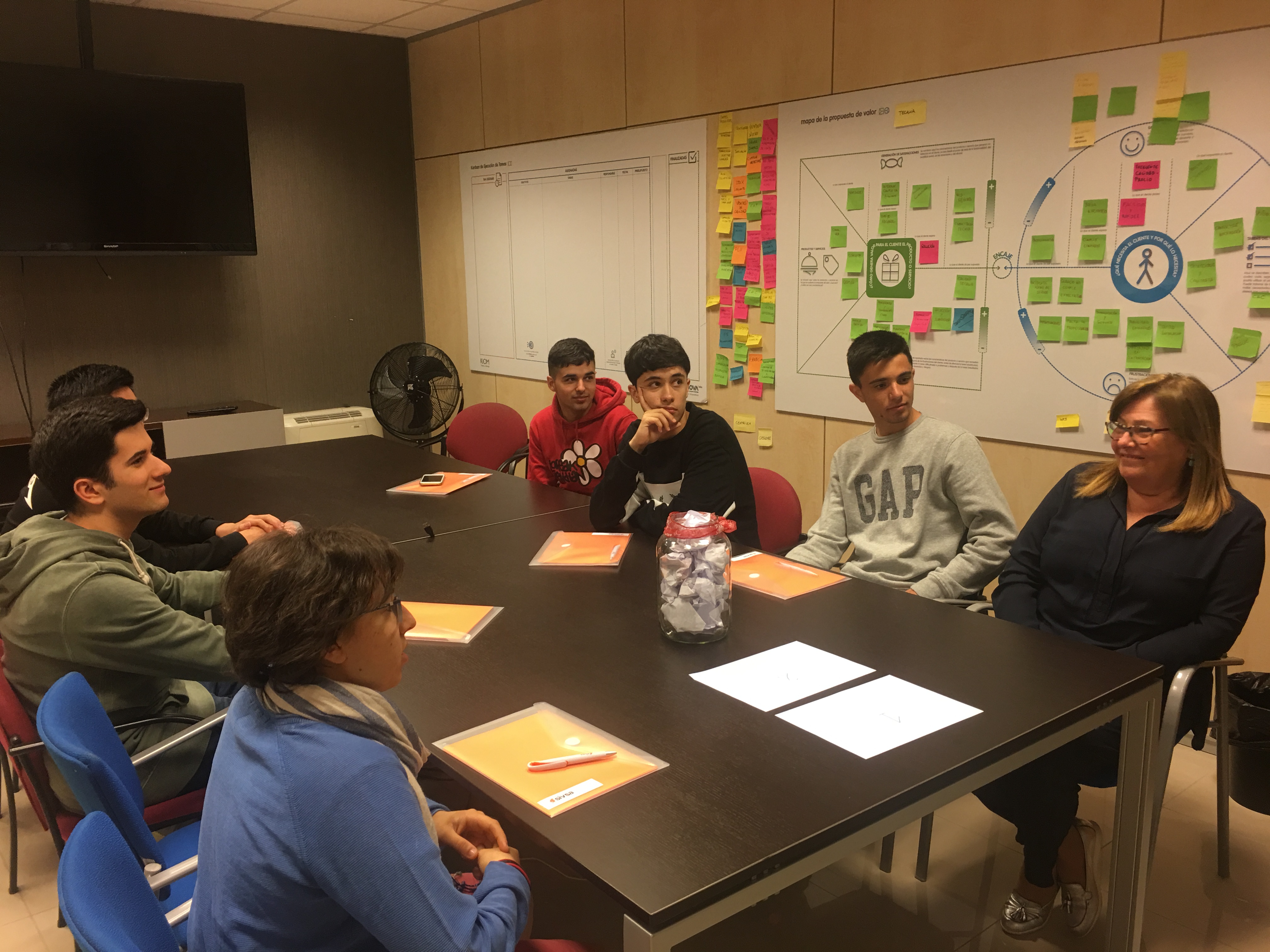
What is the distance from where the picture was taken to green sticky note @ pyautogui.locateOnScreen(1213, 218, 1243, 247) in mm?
2814

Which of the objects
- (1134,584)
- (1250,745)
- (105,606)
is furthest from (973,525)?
(105,606)

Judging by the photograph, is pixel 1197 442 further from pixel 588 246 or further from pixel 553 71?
pixel 553 71

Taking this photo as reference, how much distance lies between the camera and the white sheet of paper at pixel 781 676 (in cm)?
161

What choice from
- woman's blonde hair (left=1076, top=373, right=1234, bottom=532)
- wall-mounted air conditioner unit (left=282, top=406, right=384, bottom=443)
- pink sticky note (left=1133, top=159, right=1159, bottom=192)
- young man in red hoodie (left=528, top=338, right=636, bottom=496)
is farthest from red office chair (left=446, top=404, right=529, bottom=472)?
woman's blonde hair (left=1076, top=373, right=1234, bottom=532)

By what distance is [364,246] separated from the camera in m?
6.02

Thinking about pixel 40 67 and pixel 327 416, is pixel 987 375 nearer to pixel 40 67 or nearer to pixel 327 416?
pixel 327 416

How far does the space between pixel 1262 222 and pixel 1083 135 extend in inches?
23.7

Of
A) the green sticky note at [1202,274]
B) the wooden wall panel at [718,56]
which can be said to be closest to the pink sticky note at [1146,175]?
the green sticky note at [1202,274]

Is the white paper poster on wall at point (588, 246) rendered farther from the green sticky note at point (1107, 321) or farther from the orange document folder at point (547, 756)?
the orange document folder at point (547, 756)

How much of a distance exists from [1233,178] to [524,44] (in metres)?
3.53

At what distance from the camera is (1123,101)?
3.00m

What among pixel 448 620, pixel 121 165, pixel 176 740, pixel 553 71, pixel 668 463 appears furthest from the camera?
pixel 553 71

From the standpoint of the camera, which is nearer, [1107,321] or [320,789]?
[320,789]

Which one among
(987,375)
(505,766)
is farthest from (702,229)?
(505,766)
